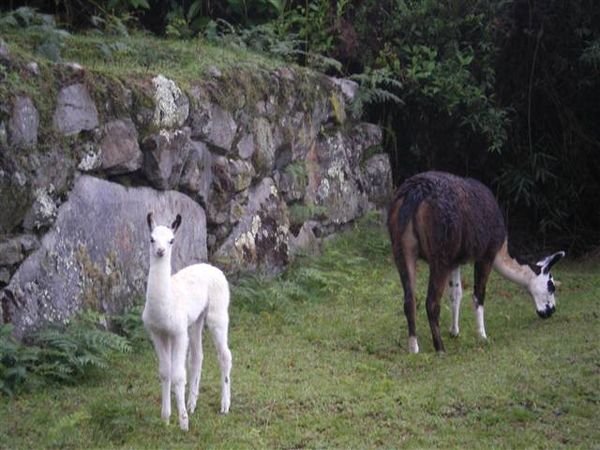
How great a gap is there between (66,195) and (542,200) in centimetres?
844

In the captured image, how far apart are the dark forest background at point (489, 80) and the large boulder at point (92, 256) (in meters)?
4.98

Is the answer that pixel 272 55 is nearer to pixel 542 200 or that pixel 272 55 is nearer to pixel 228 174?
pixel 228 174

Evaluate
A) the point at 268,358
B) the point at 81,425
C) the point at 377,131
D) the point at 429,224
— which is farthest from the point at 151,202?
the point at 377,131

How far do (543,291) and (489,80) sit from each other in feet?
15.1

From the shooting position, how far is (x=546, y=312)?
11.8 metres

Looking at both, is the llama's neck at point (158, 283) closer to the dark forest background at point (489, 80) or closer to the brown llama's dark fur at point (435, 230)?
the brown llama's dark fur at point (435, 230)

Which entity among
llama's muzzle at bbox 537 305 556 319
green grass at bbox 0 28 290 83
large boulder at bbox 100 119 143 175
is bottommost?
llama's muzzle at bbox 537 305 556 319

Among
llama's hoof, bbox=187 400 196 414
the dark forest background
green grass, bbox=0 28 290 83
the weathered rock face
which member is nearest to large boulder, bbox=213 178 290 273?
the weathered rock face

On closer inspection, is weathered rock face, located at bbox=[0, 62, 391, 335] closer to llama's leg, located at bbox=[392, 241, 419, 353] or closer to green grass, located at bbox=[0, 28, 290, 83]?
green grass, located at bbox=[0, 28, 290, 83]

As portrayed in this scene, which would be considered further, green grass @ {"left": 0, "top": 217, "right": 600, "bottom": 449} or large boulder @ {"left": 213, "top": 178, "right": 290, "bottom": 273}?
large boulder @ {"left": 213, "top": 178, "right": 290, "bottom": 273}

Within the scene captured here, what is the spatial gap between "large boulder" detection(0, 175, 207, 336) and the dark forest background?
16.3 feet

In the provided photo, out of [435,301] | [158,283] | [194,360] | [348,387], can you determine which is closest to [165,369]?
[194,360]

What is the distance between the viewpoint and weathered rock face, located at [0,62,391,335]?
29.0ft

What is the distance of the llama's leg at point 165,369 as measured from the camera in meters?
7.64
